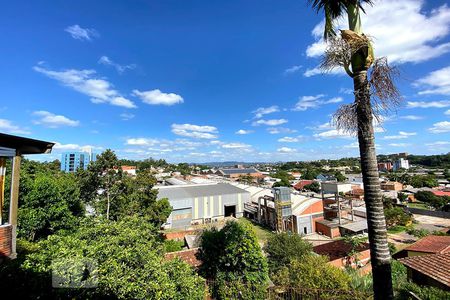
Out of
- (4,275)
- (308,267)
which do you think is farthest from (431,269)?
(4,275)

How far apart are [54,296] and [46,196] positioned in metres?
15.3

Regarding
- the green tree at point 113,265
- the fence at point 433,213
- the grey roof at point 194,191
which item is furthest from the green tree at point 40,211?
the fence at point 433,213

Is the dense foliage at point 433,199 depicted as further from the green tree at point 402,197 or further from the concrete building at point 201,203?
the concrete building at point 201,203

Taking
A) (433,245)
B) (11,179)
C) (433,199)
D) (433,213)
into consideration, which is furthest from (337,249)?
(433,199)

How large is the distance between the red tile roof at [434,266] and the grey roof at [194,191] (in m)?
26.9

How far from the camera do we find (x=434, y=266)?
934 centimetres

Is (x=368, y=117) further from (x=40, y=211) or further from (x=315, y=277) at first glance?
(x=40, y=211)

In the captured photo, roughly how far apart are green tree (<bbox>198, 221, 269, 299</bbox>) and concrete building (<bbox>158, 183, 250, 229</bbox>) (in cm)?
2050

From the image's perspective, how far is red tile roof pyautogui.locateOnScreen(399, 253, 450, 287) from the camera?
8.62m

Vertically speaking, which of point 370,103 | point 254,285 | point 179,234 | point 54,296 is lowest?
point 179,234

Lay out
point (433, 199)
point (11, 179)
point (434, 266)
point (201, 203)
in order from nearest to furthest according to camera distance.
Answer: point (11, 179) → point (434, 266) → point (201, 203) → point (433, 199)

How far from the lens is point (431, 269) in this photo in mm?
9195

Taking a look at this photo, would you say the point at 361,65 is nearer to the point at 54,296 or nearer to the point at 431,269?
the point at 54,296

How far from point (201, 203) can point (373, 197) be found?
31507 millimetres
